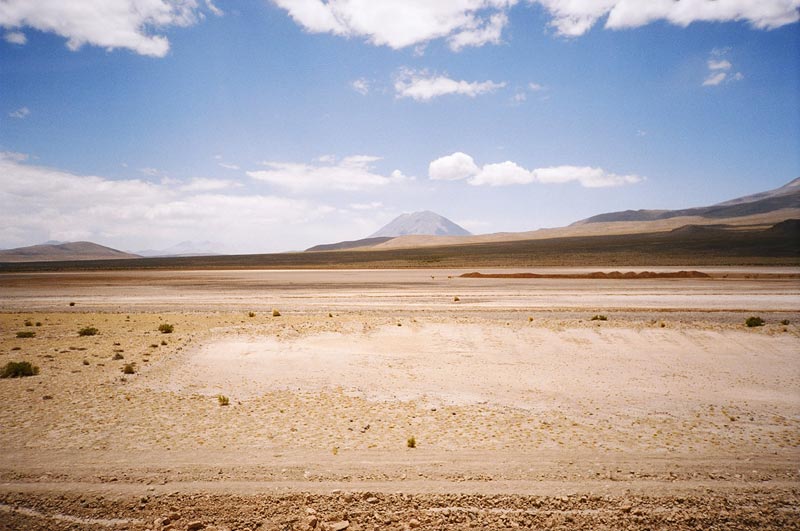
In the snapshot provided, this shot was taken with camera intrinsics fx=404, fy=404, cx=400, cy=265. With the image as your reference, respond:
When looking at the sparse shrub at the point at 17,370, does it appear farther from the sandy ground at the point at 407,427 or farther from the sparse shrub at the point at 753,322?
the sparse shrub at the point at 753,322

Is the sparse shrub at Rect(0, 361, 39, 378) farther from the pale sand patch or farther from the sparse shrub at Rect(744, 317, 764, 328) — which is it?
the sparse shrub at Rect(744, 317, 764, 328)

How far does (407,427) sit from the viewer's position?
7.91 m

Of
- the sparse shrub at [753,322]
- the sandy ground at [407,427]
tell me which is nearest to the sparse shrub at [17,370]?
the sandy ground at [407,427]

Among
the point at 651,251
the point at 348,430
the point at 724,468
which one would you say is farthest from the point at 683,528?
the point at 651,251

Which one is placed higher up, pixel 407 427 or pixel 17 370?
pixel 17 370

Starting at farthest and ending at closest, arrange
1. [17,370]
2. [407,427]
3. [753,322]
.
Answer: [753,322], [17,370], [407,427]

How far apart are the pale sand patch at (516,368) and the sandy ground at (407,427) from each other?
8cm

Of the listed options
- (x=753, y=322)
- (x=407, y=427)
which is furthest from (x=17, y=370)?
(x=753, y=322)

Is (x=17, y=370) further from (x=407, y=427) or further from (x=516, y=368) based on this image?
(x=516, y=368)

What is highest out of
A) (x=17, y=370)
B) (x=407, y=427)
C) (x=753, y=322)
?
(x=17, y=370)

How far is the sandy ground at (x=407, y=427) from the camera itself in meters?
5.38

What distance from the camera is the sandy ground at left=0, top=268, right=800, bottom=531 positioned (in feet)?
17.7

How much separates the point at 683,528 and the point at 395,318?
601 inches

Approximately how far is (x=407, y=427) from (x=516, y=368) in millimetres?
5188
